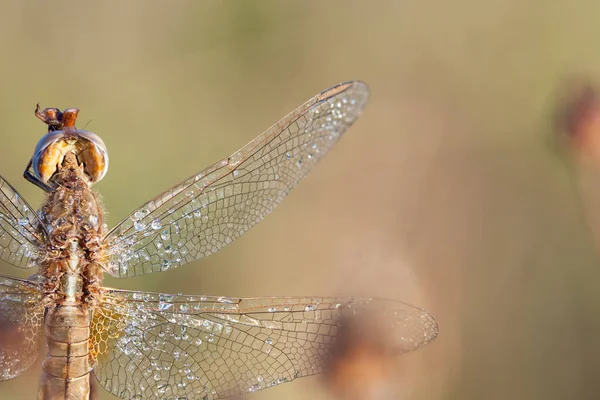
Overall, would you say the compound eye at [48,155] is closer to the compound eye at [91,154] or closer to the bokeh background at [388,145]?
the compound eye at [91,154]

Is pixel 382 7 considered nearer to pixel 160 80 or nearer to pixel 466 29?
pixel 466 29

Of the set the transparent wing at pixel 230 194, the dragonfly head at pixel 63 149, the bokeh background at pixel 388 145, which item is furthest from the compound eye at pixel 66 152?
the bokeh background at pixel 388 145

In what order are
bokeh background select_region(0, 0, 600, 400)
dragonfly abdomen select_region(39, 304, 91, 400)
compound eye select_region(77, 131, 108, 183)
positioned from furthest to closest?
1. bokeh background select_region(0, 0, 600, 400)
2. compound eye select_region(77, 131, 108, 183)
3. dragonfly abdomen select_region(39, 304, 91, 400)

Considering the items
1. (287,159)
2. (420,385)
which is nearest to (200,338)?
(287,159)

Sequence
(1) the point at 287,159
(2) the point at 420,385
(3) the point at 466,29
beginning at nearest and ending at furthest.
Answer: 1. (1) the point at 287,159
2. (2) the point at 420,385
3. (3) the point at 466,29

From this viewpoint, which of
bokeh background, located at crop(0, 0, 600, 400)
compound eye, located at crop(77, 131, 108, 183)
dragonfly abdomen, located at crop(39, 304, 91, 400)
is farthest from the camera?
bokeh background, located at crop(0, 0, 600, 400)

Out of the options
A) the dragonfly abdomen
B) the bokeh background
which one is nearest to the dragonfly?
the dragonfly abdomen

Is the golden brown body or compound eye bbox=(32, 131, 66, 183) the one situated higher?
compound eye bbox=(32, 131, 66, 183)

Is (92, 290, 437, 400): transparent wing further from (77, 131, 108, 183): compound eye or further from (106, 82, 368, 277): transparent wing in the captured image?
(77, 131, 108, 183): compound eye
